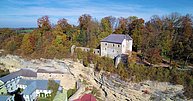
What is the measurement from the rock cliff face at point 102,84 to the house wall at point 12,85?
15.9 ft

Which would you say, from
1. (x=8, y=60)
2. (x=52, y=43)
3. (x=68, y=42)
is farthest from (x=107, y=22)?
(x=8, y=60)

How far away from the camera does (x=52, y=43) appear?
3366 centimetres

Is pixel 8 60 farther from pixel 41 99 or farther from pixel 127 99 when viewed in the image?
pixel 127 99

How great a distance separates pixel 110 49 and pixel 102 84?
18.4 feet

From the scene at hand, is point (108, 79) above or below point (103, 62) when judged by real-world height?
below

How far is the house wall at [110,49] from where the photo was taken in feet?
96.6

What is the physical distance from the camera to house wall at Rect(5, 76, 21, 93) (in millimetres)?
27656

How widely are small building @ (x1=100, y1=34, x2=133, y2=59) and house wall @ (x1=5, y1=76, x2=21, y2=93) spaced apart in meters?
14.0

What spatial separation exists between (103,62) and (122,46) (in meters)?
3.75

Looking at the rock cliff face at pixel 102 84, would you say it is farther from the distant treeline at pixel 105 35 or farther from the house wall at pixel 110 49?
the house wall at pixel 110 49

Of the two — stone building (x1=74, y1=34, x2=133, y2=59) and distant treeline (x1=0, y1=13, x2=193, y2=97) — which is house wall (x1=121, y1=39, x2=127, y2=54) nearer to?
stone building (x1=74, y1=34, x2=133, y2=59)

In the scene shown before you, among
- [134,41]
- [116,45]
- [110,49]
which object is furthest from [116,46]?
[134,41]

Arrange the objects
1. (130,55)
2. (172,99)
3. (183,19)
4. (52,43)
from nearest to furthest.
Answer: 1. (172,99)
2. (130,55)
3. (183,19)
4. (52,43)

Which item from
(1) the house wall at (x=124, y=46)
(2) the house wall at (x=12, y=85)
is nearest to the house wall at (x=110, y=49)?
(1) the house wall at (x=124, y=46)
